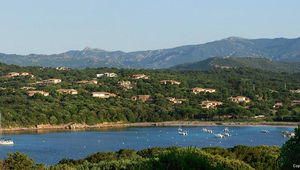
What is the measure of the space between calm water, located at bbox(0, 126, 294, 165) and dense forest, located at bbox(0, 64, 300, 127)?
711 centimetres

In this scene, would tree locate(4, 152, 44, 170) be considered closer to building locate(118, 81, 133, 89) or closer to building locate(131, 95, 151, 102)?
building locate(131, 95, 151, 102)

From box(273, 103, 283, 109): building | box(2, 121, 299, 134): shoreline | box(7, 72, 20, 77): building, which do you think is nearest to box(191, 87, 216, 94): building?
box(273, 103, 283, 109): building

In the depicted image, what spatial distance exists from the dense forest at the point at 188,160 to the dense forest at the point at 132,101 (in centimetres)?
Result: 4160

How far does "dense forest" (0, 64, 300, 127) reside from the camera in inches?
3024

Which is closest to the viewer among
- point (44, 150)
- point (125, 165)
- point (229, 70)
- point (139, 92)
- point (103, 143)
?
point (125, 165)

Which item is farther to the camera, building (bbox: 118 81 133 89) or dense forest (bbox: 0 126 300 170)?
building (bbox: 118 81 133 89)

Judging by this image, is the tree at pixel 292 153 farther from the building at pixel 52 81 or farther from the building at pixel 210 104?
the building at pixel 52 81

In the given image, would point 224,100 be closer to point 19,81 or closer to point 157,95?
point 157,95

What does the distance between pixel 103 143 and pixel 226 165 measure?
37.2 metres

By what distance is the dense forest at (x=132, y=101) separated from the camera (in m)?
76.8

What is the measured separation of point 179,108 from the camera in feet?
288


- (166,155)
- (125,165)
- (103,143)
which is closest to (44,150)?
(103,143)

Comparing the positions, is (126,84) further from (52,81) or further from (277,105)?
(277,105)

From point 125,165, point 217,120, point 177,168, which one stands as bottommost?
point 217,120
